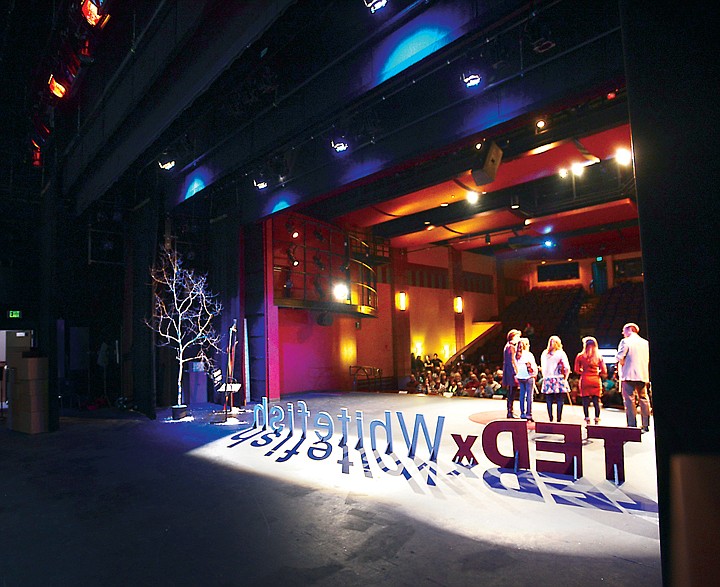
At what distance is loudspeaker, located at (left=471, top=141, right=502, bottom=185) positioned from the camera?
890 centimetres

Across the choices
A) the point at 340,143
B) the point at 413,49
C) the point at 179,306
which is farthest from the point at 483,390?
the point at 413,49

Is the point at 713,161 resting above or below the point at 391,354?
above

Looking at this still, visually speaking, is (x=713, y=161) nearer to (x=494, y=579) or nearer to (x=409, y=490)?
(x=494, y=579)

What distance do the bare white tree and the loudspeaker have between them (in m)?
6.94

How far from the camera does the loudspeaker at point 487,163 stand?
8.90m

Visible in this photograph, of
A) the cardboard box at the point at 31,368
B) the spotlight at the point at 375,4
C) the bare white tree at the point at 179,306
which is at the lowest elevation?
the cardboard box at the point at 31,368

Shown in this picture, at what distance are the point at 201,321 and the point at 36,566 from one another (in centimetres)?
965

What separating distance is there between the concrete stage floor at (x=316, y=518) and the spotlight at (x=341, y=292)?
758 cm

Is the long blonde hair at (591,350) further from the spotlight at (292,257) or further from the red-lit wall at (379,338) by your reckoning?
the red-lit wall at (379,338)

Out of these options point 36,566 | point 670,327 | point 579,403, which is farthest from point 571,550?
point 579,403

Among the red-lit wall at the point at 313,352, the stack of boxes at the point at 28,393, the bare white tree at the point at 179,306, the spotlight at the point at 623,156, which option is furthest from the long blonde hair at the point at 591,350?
the stack of boxes at the point at 28,393

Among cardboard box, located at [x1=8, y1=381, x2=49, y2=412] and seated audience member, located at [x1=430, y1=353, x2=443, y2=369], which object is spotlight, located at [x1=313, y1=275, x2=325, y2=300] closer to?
seated audience member, located at [x1=430, y1=353, x2=443, y2=369]

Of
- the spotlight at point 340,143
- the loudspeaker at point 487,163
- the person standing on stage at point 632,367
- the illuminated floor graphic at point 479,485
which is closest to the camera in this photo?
the illuminated floor graphic at point 479,485

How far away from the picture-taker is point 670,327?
1.48 meters
